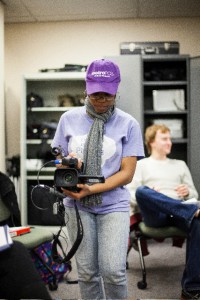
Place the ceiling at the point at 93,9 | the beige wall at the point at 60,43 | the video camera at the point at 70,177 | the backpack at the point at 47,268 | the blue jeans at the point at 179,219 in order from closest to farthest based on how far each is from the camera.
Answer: the video camera at the point at 70,177 < the blue jeans at the point at 179,219 < the backpack at the point at 47,268 < the ceiling at the point at 93,9 < the beige wall at the point at 60,43

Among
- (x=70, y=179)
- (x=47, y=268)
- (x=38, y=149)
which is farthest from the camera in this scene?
(x=38, y=149)

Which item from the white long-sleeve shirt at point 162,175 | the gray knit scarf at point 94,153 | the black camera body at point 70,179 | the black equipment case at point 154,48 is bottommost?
the white long-sleeve shirt at point 162,175

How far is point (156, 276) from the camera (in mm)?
3113

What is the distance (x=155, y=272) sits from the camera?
10.6 feet

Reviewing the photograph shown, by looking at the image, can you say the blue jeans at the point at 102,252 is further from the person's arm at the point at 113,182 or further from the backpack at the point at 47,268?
the backpack at the point at 47,268

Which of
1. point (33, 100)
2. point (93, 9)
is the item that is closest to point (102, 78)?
point (33, 100)

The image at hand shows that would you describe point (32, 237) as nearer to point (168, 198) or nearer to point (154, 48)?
point (168, 198)

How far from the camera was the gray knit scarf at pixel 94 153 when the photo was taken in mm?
1753

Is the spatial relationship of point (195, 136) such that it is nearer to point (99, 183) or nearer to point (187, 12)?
point (187, 12)

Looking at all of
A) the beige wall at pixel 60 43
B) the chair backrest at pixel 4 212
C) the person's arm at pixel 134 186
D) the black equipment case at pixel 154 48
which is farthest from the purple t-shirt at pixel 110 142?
the beige wall at pixel 60 43

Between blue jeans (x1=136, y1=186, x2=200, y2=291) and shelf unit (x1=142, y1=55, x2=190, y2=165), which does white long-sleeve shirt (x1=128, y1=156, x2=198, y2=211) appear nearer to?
blue jeans (x1=136, y1=186, x2=200, y2=291)

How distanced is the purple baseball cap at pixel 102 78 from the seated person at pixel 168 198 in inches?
47.2

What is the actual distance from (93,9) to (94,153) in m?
3.25

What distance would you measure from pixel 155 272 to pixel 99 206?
1.68 metres
